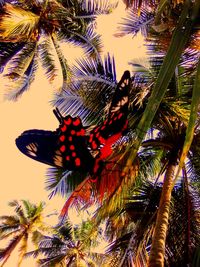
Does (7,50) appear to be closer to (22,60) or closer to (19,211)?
(22,60)

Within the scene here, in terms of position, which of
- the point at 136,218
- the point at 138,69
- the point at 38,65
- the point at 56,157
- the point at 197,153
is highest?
the point at 38,65

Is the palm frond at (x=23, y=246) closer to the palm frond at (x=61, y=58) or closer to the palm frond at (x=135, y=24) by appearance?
the palm frond at (x=61, y=58)

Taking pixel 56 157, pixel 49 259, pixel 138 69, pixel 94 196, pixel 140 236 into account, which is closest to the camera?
pixel 56 157

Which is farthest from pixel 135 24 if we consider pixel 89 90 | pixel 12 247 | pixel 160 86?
pixel 12 247

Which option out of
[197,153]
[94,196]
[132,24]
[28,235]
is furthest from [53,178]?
[28,235]

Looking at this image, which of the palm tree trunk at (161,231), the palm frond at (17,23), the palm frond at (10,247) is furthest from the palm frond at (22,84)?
the palm frond at (10,247)

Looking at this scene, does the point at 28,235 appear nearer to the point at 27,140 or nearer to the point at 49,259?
the point at 49,259
